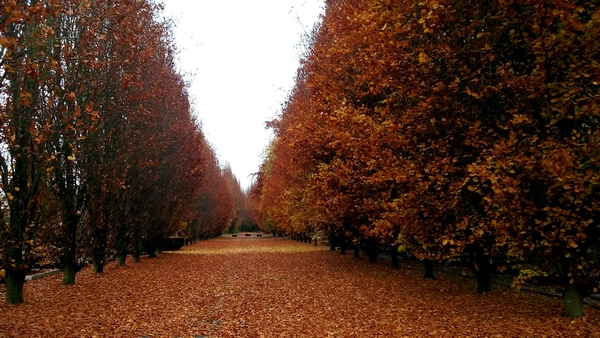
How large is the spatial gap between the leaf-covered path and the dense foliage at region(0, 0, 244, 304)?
65.5 inches

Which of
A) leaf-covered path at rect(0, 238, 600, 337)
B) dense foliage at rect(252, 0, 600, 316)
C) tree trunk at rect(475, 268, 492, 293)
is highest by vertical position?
dense foliage at rect(252, 0, 600, 316)

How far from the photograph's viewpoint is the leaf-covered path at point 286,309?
7.86 meters

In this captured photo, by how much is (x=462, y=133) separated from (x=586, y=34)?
2.63 meters

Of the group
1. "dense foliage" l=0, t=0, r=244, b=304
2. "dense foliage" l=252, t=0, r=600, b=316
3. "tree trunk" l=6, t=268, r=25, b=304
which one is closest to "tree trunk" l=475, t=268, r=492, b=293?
"dense foliage" l=252, t=0, r=600, b=316

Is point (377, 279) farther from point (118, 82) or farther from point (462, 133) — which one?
point (118, 82)

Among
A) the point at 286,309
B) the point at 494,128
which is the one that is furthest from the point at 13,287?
the point at 494,128

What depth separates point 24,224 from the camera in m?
10.8

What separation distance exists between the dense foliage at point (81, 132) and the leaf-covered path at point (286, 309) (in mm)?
1664

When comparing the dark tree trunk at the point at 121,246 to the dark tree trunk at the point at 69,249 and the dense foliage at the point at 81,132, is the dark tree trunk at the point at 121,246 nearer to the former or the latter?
the dense foliage at the point at 81,132

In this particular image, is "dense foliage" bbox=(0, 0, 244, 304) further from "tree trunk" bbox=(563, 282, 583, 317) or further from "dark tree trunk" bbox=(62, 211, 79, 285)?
"tree trunk" bbox=(563, 282, 583, 317)

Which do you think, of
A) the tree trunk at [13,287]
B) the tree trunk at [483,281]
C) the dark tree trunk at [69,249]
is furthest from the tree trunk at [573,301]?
the dark tree trunk at [69,249]

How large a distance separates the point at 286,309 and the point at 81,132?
727cm

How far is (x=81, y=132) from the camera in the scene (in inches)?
505

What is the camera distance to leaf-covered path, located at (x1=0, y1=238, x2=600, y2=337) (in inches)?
310
